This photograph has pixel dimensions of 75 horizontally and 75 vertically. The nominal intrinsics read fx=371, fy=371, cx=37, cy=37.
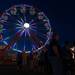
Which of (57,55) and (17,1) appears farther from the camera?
(17,1)

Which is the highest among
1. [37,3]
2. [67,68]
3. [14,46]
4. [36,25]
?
[37,3]

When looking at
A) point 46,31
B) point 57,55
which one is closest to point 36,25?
point 46,31

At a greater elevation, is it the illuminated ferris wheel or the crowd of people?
the illuminated ferris wheel

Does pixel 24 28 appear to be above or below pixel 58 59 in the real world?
above

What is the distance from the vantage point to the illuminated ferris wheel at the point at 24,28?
1155 centimetres

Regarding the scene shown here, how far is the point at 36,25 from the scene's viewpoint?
12008 mm

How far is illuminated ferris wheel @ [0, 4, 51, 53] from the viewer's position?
11.5 m

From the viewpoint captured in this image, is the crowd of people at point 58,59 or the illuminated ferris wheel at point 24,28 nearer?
the crowd of people at point 58,59

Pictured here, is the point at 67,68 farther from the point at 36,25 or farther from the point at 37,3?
the point at 37,3

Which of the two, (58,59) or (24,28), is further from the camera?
(24,28)

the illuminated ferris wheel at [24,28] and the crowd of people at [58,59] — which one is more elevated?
the illuminated ferris wheel at [24,28]

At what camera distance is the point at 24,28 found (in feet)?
40.3

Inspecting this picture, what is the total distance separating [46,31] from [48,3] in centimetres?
137

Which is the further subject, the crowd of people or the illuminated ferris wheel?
the illuminated ferris wheel
